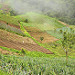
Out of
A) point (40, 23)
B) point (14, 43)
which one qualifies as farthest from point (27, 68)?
point (40, 23)

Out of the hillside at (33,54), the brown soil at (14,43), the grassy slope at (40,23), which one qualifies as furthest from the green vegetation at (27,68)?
the grassy slope at (40,23)

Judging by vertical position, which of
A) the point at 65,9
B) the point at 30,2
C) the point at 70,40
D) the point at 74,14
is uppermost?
the point at 30,2

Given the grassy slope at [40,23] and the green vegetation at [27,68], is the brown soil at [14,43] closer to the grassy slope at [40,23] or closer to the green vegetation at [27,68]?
→ the green vegetation at [27,68]

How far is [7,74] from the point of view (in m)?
7.56

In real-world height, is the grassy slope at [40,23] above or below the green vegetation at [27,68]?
above

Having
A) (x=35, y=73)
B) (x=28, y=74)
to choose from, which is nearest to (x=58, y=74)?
(x=35, y=73)

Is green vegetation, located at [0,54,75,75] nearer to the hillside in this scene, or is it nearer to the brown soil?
the hillside

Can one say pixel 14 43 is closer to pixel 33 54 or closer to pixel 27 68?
pixel 33 54

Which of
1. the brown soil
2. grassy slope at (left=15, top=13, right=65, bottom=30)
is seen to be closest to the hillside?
the brown soil

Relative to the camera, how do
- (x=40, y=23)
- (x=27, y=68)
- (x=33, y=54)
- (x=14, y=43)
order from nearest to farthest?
(x=27, y=68) → (x=33, y=54) → (x=14, y=43) → (x=40, y=23)

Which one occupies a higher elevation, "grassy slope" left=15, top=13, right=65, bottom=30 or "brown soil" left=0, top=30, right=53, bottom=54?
"grassy slope" left=15, top=13, right=65, bottom=30

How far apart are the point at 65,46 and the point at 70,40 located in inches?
55.8

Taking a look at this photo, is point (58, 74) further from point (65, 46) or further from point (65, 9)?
point (65, 9)

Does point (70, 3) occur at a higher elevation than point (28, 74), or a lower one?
higher
